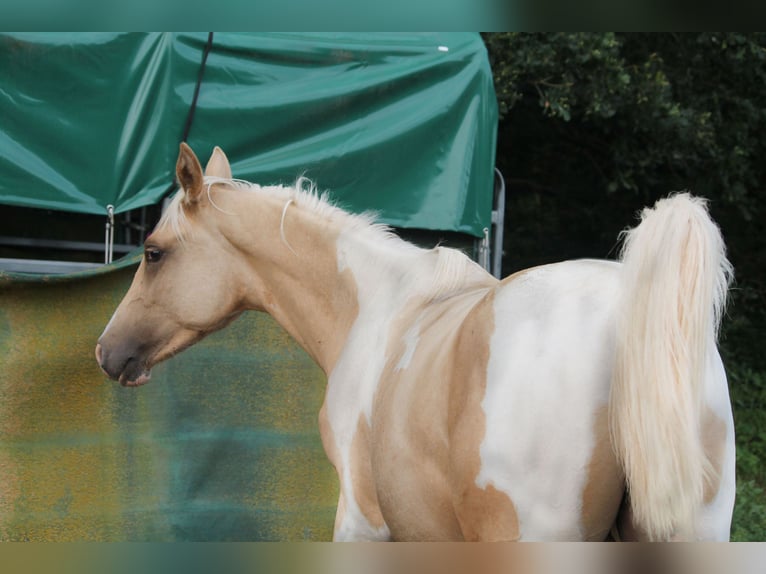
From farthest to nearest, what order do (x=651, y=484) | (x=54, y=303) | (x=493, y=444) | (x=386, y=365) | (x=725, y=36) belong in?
(x=725, y=36), (x=54, y=303), (x=386, y=365), (x=493, y=444), (x=651, y=484)

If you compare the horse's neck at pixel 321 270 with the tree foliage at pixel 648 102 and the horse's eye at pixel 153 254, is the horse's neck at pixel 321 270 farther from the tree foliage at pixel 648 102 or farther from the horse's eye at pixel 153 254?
the tree foliage at pixel 648 102

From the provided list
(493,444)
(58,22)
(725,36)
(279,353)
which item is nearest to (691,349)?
(493,444)

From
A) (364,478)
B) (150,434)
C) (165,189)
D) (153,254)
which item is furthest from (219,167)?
(150,434)

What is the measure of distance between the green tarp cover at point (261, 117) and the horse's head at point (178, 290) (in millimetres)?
1165

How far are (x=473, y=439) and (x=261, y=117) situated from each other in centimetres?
288

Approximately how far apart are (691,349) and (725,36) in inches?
264

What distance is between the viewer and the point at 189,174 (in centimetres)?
323

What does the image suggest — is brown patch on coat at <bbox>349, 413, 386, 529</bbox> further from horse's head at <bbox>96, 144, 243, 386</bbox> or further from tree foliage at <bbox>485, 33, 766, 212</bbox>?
tree foliage at <bbox>485, 33, 766, 212</bbox>

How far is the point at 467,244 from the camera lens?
4797 millimetres

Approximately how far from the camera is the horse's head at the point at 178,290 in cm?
327

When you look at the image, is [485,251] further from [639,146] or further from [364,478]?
[639,146]

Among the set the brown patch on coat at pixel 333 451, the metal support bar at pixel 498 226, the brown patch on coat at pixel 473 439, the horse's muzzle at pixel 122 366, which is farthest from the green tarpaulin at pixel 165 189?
the brown patch on coat at pixel 473 439

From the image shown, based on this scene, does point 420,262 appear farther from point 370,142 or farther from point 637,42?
point 637,42

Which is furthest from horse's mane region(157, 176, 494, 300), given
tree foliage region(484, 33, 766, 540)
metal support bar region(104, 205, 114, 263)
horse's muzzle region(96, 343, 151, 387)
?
tree foliage region(484, 33, 766, 540)
